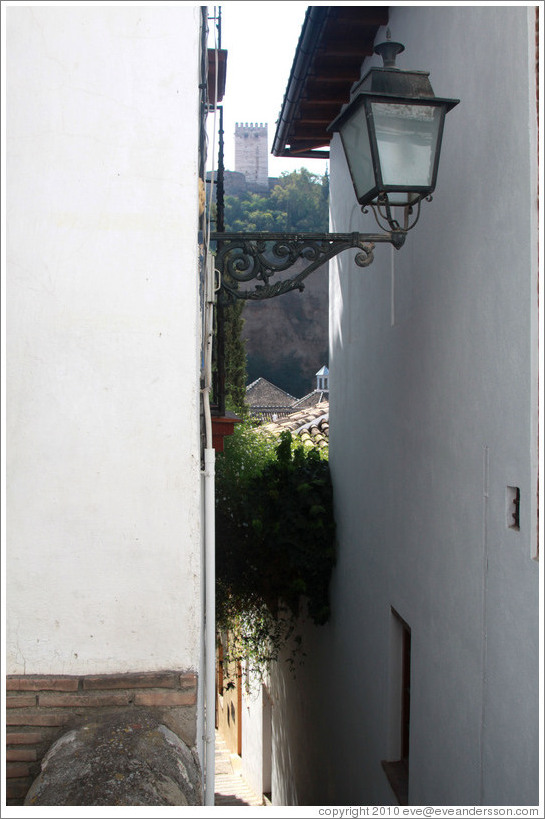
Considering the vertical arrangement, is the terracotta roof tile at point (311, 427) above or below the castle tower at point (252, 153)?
below

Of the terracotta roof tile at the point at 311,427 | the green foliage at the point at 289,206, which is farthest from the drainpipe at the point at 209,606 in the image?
the green foliage at the point at 289,206

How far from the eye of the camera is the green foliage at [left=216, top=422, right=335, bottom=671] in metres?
8.47

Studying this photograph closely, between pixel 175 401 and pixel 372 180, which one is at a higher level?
pixel 372 180

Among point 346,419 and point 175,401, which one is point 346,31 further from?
point 175,401

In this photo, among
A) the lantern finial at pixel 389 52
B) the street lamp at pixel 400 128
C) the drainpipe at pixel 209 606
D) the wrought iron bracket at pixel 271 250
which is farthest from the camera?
the wrought iron bracket at pixel 271 250

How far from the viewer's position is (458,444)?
13.4 feet

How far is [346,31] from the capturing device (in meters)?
6.38

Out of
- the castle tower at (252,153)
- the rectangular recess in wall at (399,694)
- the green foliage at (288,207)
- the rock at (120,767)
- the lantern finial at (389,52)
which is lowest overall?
Result: the rectangular recess in wall at (399,694)

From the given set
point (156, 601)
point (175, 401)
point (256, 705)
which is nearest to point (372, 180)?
point (175, 401)

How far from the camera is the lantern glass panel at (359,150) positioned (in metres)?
3.62

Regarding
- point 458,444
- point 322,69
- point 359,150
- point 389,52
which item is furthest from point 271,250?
point 322,69

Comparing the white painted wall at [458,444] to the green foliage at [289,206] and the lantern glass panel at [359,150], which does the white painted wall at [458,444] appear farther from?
the green foliage at [289,206]

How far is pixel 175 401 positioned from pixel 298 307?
5109 cm

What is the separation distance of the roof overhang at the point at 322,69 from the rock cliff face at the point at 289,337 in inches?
1693
